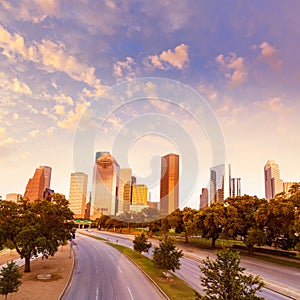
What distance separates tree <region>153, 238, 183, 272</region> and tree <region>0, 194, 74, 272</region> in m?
13.9

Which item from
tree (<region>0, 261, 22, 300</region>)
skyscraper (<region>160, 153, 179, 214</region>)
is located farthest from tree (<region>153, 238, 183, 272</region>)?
tree (<region>0, 261, 22, 300</region>)

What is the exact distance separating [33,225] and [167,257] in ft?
58.9

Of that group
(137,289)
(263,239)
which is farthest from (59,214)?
(263,239)

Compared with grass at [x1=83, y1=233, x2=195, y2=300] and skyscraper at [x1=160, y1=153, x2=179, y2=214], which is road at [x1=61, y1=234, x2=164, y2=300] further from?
skyscraper at [x1=160, y1=153, x2=179, y2=214]

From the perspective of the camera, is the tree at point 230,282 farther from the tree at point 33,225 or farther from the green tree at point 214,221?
the green tree at point 214,221

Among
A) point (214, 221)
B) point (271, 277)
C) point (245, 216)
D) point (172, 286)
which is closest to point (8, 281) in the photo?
point (172, 286)

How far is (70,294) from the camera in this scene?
96.9ft

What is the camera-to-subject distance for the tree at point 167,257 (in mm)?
35688

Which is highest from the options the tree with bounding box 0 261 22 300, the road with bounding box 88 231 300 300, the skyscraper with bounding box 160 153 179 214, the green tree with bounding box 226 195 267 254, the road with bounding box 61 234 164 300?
the skyscraper with bounding box 160 153 179 214

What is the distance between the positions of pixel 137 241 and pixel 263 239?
24672mm

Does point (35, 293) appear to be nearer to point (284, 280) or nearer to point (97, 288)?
point (97, 288)

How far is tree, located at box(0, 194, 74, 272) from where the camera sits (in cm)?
3672

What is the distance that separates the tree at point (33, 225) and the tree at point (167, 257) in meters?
13.9

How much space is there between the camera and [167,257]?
36031 millimetres
